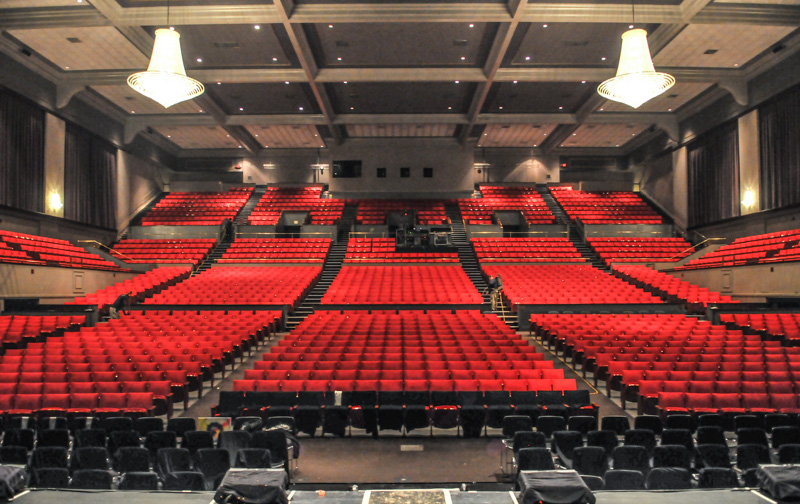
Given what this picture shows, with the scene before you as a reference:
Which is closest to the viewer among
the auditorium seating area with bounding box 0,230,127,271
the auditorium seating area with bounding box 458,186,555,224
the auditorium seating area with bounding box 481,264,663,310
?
the auditorium seating area with bounding box 0,230,127,271

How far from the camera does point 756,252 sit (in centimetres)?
1373

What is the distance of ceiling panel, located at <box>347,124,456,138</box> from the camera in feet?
70.9

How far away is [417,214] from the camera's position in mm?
21844

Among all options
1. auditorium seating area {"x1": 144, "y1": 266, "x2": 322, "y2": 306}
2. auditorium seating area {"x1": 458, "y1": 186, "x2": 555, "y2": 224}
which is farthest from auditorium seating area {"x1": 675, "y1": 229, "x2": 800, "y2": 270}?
auditorium seating area {"x1": 144, "y1": 266, "x2": 322, "y2": 306}

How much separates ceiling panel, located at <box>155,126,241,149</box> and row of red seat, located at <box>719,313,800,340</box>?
61.4ft

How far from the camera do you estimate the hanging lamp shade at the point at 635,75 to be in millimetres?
9008

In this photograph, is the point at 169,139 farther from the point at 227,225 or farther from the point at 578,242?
the point at 578,242

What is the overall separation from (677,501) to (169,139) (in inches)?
963

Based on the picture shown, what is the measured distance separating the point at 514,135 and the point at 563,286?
10725 millimetres

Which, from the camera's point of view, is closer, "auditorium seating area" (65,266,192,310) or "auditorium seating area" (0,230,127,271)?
"auditorium seating area" (0,230,127,271)

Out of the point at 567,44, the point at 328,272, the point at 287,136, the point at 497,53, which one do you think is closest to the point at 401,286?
the point at 328,272

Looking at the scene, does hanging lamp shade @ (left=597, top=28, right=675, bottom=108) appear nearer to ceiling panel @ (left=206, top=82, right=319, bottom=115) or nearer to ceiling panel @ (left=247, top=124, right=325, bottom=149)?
ceiling panel @ (left=206, top=82, right=319, bottom=115)

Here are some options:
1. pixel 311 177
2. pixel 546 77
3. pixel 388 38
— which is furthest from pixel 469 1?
pixel 311 177

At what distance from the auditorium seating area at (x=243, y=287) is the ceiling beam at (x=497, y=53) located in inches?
297
